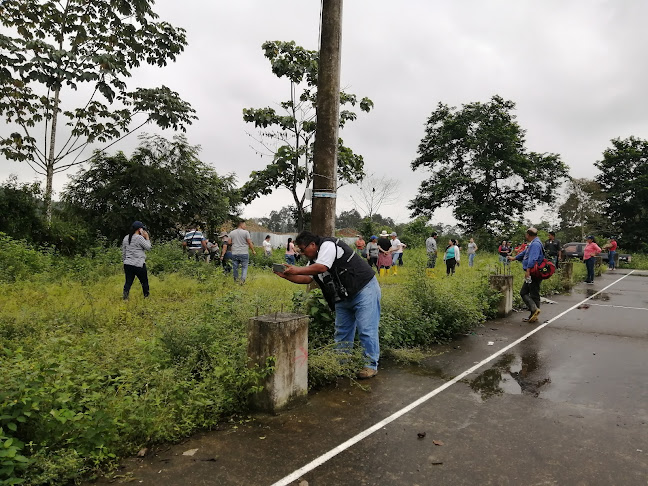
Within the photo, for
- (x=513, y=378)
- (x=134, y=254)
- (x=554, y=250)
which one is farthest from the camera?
(x=554, y=250)

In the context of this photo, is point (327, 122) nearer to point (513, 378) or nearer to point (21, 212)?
point (513, 378)

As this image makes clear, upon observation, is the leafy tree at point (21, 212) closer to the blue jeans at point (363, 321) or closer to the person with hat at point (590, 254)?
the blue jeans at point (363, 321)

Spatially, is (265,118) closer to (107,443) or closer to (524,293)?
(524,293)

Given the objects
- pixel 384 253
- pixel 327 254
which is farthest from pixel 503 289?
pixel 384 253

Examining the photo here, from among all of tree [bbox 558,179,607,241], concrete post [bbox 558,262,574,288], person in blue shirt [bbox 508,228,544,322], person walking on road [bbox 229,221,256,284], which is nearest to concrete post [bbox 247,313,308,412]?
person in blue shirt [bbox 508,228,544,322]

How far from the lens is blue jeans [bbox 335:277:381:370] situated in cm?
499

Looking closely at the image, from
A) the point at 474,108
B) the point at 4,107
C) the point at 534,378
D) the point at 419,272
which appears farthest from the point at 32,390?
the point at 474,108

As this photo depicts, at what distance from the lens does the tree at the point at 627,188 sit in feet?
150

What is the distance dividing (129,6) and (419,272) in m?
9.31

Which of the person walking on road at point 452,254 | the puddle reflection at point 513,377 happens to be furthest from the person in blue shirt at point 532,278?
the person walking on road at point 452,254

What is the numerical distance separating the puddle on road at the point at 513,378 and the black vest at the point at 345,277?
164 cm

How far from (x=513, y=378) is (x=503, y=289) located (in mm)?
4343

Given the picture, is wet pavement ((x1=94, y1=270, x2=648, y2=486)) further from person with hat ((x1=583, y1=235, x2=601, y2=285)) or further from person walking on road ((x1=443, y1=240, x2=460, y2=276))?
person with hat ((x1=583, y1=235, x2=601, y2=285))

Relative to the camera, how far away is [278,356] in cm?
401
